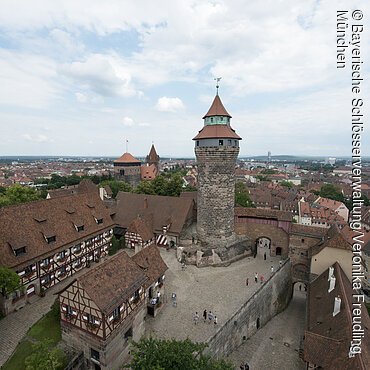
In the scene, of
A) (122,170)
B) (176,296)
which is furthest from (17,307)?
(122,170)

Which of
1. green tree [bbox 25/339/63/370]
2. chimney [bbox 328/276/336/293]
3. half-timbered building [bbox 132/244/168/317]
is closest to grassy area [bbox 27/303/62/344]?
green tree [bbox 25/339/63/370]

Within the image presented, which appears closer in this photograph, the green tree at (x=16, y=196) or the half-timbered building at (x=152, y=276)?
the half-timbered building at (x=152, y=276)

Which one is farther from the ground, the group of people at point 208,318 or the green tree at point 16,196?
the green tree at point 16,196

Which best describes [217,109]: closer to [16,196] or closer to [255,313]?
[255,313]

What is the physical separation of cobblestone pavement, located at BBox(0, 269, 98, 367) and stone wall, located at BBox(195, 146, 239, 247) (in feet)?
48.6

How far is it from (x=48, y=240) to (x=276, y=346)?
62.9 ft

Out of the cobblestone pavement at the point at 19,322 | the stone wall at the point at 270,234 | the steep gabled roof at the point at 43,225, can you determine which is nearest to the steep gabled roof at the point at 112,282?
the cobblestone pavement at the point at 19,322

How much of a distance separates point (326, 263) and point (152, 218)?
17981mm

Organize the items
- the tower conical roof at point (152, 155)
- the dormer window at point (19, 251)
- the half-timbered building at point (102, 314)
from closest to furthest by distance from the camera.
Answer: the half-timbered building at point (102, 314) < the dormer window at point (19, 251) < the tower conical roof at point (152, 155)

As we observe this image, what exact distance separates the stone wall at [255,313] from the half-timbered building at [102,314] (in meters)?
4.89

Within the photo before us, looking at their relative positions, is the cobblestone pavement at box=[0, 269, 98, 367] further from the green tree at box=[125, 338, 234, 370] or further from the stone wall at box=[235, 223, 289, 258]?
the stone wall at box=[235, 223, 289, 258]

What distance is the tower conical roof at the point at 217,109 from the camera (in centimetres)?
2559

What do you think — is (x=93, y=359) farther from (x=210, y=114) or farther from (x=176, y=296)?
(x=210, y=114)

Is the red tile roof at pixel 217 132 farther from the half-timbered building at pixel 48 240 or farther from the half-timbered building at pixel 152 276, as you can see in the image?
the half-timbered building at pixel 48 240
